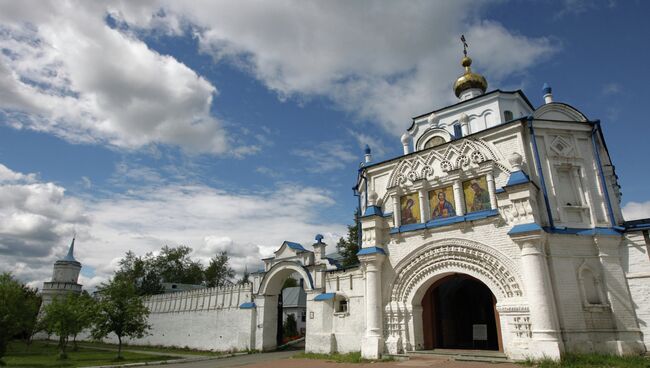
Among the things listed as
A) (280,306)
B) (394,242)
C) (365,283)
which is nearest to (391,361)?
(365,283)

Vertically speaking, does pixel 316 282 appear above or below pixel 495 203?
below

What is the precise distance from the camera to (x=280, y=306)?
22.7m

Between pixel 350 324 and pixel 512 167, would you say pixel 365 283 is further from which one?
pixel 512 167

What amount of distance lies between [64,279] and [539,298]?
1981 inches

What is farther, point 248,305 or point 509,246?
point 248,305

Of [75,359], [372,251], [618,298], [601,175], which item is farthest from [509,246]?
[75,359]

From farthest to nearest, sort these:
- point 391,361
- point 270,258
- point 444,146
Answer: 1. point 270,258
2. point 444,146
3. point 391,361

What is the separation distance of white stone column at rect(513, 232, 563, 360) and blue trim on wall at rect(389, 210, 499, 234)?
57.3 inches

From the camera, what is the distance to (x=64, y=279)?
45031 millimetres

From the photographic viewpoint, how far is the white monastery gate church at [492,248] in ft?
37.4

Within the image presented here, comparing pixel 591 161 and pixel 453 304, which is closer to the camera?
pixel 591 161

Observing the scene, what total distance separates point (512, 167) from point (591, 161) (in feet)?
9.97

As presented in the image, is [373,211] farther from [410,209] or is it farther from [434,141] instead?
[434,141]

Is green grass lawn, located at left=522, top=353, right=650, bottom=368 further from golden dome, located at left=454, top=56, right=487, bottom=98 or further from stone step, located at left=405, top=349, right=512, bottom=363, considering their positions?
golden dome, located at left=454, top=56, right=487, bottom=98
